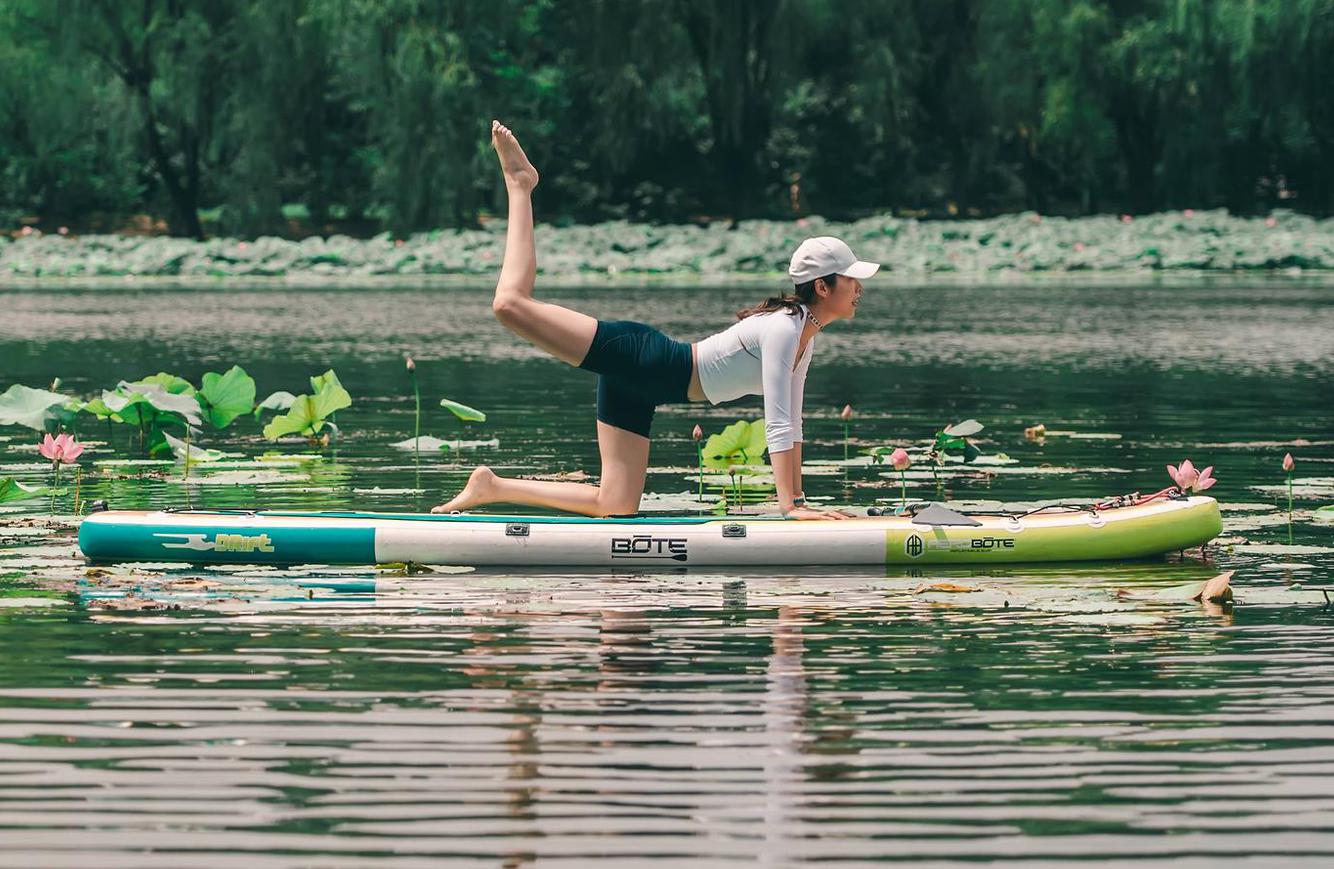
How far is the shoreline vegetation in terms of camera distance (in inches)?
1508

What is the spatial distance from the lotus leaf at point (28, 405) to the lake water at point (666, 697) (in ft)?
1.52

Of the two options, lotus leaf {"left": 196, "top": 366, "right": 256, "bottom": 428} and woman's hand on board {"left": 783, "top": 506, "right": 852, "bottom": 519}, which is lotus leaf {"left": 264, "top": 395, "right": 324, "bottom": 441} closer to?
lotus leaf {"left": 196, "top": 366, "right": 256, "bottom": 428}

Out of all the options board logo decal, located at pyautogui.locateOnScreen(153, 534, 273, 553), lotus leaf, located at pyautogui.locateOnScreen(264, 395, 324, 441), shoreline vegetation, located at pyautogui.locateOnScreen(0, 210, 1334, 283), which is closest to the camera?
board logo decal, located at pyautogui.locateOnScreen(153, 534, 273, 553)

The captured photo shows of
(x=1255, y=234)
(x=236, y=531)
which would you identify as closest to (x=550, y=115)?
(x=1255, y=234)

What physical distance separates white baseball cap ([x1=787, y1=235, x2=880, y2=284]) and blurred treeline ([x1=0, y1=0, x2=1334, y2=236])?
30239 mm

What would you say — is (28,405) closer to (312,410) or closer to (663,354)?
(312,410)

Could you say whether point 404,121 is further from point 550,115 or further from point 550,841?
point 550,841

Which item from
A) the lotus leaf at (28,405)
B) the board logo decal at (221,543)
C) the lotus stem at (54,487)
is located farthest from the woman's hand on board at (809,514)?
the lotus leaf at (28,405)

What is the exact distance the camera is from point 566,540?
8.77 m

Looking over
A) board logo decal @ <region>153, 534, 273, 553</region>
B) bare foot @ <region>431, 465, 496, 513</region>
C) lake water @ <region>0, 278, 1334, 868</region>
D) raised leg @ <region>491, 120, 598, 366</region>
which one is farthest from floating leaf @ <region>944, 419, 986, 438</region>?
board logo decal @ <region>153, 534, 273, 553</region>

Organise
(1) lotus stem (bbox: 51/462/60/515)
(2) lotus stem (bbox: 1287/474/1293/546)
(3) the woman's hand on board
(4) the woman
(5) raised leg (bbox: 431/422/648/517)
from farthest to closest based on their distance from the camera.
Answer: (1) lotus stem (bbox: 51/462/60/515) < (2) lotus stem (bbox: 1287/474/1293/546) < (5) raised leg (bbox: 431/422/648/517) < (3) the woman's hand on board < (4) the woman

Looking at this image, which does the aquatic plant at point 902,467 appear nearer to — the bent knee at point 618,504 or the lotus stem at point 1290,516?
the bent knee at point 618,504

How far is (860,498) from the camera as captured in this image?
11.1 meters

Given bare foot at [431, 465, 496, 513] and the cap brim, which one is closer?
the cap brim
